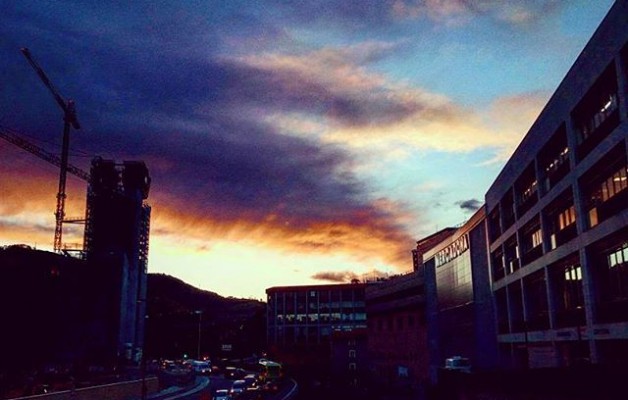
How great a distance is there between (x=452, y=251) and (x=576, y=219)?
3969 cm

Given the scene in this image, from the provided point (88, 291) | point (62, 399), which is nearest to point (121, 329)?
point (88, 291)

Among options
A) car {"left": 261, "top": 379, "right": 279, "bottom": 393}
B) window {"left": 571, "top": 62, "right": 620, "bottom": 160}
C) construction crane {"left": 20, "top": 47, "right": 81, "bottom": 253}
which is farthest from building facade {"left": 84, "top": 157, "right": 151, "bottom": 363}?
window {"left": 571, "top": 62, "right": 620, "bottom": 160}

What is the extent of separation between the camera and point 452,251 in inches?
3081

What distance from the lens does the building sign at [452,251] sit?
241 ft

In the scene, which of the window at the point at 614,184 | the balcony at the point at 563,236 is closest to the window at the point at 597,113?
the window at the point at 614,184

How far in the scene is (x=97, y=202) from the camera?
180875 millimetres

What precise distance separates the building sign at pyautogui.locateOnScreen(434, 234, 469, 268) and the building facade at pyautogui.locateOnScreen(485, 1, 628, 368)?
13.5m

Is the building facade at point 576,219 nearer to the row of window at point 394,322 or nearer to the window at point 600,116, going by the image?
the window at point 600,116

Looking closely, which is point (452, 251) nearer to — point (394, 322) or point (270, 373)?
point (394, 322)

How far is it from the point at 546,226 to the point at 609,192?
12782 mm

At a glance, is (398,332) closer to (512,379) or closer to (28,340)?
(512,379)

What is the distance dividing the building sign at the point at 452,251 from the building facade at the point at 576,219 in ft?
44.3

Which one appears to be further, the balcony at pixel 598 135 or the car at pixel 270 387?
the car at pixel 270 387

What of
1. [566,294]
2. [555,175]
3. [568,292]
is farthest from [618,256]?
[555,175]
